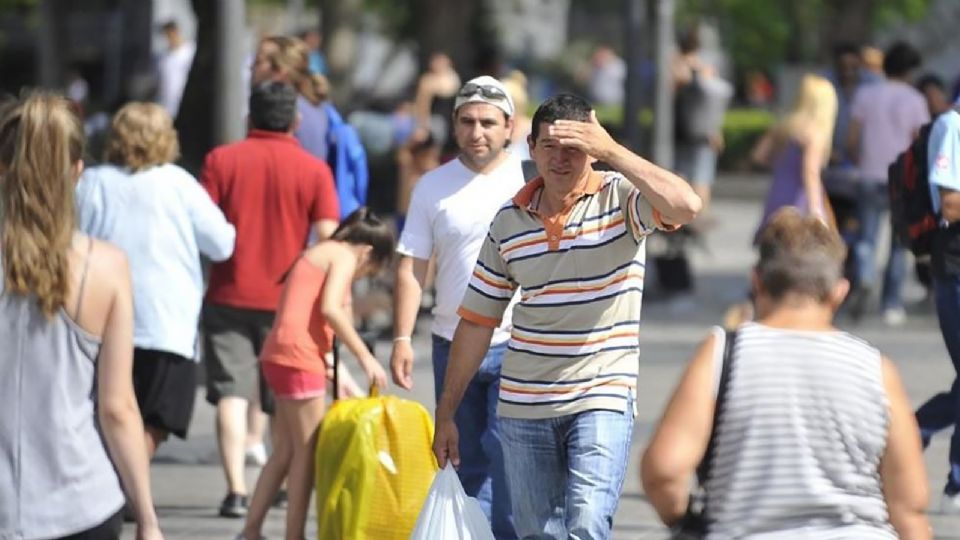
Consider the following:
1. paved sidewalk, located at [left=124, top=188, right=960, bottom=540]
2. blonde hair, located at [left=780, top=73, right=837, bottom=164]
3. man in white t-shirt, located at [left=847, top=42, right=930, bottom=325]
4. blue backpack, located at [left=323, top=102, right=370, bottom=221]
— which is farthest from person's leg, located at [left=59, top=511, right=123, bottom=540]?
man in white t-shirt, located at [left=847, top=42, right=930, bottom=325]

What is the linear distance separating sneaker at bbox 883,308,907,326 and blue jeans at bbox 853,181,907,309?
0.10 feet

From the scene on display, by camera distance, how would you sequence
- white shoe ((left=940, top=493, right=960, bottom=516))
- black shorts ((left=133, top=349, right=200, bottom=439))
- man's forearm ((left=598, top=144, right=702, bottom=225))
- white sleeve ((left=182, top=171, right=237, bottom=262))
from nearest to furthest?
man's forearm ((left=598, top=144, right=702, bottom=225)), black shorts ((left=133, top=349, right=200, bottom=439)), white sleeve ((left=182, top=171, right=237, bottom=262)), white shoe ((left=940, top=493, right=960, bottom=516))

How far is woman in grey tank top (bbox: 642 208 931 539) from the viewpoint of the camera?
4.47 meters

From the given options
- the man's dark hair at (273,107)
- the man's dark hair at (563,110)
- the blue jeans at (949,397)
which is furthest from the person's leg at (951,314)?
the man's dark hair at (563,110)

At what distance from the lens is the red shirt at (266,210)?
9062mm

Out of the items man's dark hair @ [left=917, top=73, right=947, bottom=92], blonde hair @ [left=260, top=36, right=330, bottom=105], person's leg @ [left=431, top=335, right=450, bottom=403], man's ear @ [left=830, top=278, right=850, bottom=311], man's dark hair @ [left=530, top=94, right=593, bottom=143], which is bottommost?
person's leg @ [left=431, top=335, right=450, bottom=403]

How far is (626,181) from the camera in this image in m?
6.16

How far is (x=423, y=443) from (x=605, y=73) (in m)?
33.4

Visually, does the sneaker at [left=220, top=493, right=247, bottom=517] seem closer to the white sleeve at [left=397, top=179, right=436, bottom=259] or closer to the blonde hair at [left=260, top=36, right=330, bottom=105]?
the white sleeve at [left=397, top=179, right=436, bottom=259]

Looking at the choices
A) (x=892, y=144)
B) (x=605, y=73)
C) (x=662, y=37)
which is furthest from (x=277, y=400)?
(x=605, y=73)

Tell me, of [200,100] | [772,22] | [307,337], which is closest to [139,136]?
[307,337]

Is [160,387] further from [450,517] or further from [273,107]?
[450,517]

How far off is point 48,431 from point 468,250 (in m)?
2.74

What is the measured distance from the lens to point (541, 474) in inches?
246
